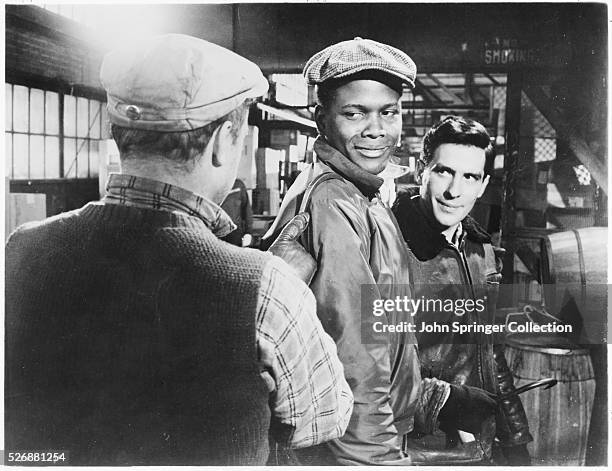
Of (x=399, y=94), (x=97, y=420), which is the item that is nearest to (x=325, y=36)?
(x=399, y=94)

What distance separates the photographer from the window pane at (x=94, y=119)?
2.58m

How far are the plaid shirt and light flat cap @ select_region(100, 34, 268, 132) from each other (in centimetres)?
24

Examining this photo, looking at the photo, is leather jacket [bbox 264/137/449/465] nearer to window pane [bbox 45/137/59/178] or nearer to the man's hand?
the man's hand

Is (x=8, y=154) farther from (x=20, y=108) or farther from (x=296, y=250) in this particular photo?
(x=296, y=250)

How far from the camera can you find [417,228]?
256 cm

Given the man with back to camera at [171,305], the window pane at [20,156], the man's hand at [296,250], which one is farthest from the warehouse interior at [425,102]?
the man with back to camera at [171,305]

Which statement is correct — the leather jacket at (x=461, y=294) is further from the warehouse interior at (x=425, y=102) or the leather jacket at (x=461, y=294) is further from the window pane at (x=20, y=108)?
the window pane at (x=20, y=108)

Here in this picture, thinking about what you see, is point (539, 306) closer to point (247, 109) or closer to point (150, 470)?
point (247, 109)

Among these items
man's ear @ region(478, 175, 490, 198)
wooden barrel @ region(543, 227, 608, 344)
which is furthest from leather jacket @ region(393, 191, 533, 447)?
wooden barrel @ region(543, 227, 608, 344)

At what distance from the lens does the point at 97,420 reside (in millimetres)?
2352

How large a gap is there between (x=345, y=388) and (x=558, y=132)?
1.47 metres

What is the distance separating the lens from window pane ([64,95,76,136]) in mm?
2609

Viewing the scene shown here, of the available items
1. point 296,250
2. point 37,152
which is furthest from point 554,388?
point 37,152

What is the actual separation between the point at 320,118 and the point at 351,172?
28cm
